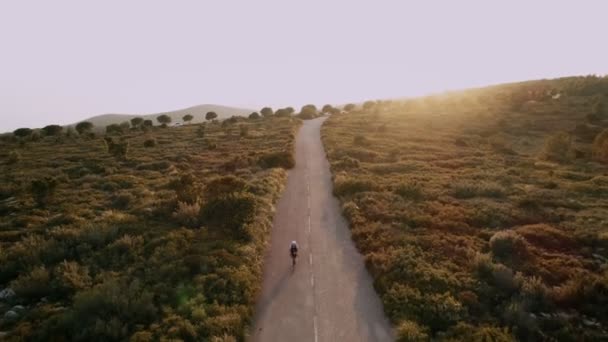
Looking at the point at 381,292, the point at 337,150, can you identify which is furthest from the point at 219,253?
the point at 337,150

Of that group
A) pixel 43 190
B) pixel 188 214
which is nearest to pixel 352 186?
pixel 188 214

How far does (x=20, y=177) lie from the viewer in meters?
40.0

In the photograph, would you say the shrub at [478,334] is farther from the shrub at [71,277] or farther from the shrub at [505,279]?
the shrub at [71,277]

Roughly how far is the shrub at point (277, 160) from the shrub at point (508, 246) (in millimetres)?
25711

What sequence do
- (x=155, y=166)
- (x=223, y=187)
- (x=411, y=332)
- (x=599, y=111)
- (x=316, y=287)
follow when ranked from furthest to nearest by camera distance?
(x=599, y=111) < (x=155, y=166) < (x=223, y=187) < (x=316, y=287) < (x=411, y=332)

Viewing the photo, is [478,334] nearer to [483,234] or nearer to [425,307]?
[425,307]

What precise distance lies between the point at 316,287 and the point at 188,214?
11.7 m

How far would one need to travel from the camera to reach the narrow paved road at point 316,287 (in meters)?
14.8

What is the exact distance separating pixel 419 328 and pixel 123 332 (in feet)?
36.3

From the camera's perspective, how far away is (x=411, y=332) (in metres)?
13.8

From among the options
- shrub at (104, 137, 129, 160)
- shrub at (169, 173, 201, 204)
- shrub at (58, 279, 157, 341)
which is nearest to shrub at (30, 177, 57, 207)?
shrub at (169, 173, 201, 204)

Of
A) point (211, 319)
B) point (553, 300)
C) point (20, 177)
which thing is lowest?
point (553, 300)

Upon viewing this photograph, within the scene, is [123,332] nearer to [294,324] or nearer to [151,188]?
[294,324]

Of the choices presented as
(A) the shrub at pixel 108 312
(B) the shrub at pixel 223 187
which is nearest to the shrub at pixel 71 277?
(A) the shrub at pixel 108 312
